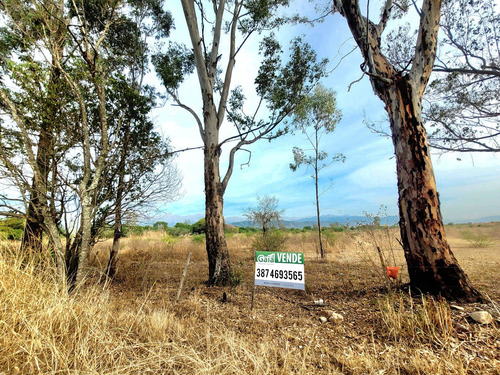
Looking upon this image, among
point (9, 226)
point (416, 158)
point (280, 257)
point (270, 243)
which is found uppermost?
point (416, 158)

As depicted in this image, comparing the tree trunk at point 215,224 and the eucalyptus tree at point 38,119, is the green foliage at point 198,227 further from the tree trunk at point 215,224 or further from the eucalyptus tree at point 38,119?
the eucalyptus tree at point 38,119

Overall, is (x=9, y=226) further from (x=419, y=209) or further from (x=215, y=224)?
(x=419, y=209)

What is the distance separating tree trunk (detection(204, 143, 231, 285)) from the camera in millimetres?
5320

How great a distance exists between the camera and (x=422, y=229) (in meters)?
3.37

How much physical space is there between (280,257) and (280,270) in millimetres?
213

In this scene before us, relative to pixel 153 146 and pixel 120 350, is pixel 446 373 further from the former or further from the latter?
pixel 153 146

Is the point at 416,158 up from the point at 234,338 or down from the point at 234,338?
up

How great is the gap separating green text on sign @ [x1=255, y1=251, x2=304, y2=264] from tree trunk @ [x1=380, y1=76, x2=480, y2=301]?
170cm

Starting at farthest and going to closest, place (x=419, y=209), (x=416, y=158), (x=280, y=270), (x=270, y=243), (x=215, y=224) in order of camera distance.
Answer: (x=270, y=243), (x=215, y=224), (x=280, y=270), (x=416, y=158), (x=419, y=209)

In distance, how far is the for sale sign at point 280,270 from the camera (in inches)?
145

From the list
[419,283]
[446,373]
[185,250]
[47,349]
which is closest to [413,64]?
[419,283]

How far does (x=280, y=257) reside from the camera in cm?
382

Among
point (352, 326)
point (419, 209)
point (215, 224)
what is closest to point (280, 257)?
point (352, 326)

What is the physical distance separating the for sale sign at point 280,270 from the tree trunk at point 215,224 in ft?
5.64
